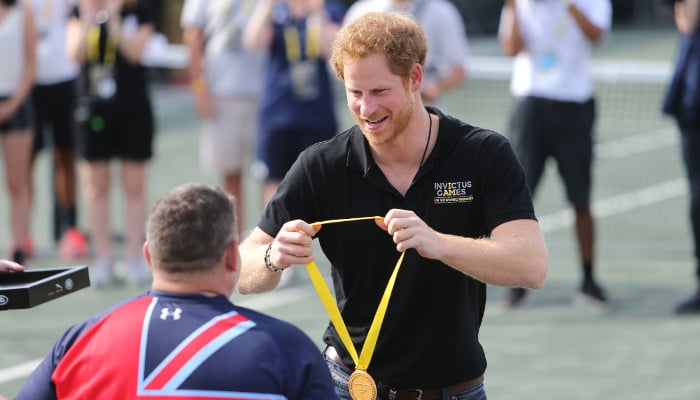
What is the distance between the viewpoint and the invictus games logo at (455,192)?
461cm

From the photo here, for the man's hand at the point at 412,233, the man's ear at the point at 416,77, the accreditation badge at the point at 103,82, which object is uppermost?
the man's ear at the point at 416,77

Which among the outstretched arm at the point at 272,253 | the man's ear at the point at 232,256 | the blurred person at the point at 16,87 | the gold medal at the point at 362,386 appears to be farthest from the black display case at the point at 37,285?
the blurred person at the point at 16,87

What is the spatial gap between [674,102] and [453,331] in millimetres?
5425

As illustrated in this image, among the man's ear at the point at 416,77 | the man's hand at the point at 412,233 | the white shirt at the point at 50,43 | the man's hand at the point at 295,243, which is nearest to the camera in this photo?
the man's hand at the point at 412,233

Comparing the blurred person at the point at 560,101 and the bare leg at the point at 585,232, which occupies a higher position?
the blurred person at the point at 560,101

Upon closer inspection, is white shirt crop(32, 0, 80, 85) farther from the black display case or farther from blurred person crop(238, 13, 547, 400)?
the black display case

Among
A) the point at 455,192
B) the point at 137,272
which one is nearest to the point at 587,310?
the point at 137,272

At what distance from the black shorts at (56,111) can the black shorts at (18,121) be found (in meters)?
0.80

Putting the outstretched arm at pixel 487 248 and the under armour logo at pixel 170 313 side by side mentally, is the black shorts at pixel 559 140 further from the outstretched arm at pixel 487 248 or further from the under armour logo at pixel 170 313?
the under armour logo at pixel 170 313

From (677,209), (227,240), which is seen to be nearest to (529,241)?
(227,240)

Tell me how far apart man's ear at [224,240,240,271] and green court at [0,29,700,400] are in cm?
122

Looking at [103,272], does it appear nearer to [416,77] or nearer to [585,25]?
[585,25]

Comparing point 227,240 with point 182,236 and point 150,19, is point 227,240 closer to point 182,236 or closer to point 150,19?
point 182,236

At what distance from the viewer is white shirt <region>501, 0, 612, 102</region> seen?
31.5 ft
